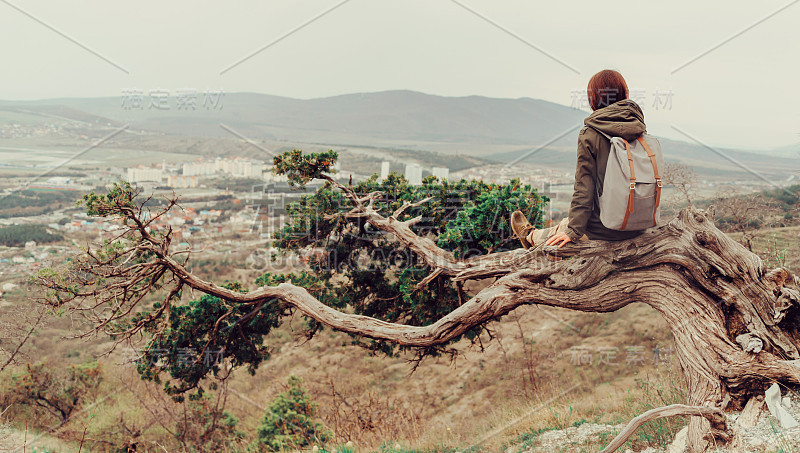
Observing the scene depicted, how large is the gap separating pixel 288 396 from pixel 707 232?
27.2 ft

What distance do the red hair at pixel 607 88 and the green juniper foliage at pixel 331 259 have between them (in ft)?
8.73

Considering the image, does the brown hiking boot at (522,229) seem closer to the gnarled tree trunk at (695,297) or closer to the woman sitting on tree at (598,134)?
the gnarled tree trunk at (695,297)

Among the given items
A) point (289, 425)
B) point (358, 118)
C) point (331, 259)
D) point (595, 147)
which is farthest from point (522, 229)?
point (358, 118)

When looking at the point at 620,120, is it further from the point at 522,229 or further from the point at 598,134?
the point at 522,229

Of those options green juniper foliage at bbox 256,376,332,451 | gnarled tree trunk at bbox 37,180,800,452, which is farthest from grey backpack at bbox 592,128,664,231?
green juniper foliage at bbox 256,376,332,451

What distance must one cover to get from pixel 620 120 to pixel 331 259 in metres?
5.46

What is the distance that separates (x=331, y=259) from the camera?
826cm

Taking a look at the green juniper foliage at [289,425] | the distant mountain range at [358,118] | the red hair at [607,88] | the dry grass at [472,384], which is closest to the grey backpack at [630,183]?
the red hair at [607,88]

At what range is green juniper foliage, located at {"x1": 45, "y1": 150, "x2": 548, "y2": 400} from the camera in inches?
257

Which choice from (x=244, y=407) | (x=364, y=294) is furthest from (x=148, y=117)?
(x=364, y=294)

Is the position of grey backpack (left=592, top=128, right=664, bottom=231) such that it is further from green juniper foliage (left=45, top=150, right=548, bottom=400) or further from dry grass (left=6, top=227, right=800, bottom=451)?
dry grass (left=6, top=227, right=800, bottom=451)

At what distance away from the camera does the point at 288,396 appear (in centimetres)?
1011

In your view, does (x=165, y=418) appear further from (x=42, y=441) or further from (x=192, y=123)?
(x=192, y=123)

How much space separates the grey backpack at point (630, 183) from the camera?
362 cm
